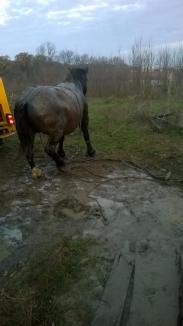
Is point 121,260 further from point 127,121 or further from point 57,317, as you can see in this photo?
point 127,121

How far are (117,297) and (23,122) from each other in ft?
11.1

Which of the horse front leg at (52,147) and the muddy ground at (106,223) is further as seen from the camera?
the horse front leg at (52,147)

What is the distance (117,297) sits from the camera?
2.66 meters

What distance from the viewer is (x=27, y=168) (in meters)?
6.18

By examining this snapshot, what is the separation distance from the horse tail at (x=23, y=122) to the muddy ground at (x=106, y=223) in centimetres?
71

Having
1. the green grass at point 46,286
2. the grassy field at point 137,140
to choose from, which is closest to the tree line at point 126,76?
the grassy field at point 137,140

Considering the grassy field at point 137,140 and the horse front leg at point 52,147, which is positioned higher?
the horse front leg at point 52,147

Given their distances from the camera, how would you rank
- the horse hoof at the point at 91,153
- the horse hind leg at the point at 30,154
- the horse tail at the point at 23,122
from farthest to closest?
the horse hoof at the point at 91,153 < the horse hind leg at the point at 30,154 < the horse tail at the point at 23,122

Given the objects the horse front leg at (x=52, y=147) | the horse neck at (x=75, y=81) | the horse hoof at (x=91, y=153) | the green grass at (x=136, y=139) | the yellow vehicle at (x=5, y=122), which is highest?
the horse neck at (x=75, y=81)

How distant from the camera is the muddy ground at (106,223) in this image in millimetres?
2715

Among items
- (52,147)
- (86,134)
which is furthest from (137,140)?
(52,147)

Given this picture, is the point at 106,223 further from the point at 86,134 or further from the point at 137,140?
the point at 137,140

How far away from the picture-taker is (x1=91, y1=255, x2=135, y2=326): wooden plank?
2432mm

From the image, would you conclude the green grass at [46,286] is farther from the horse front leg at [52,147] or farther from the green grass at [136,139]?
the green grass at [136,139]
